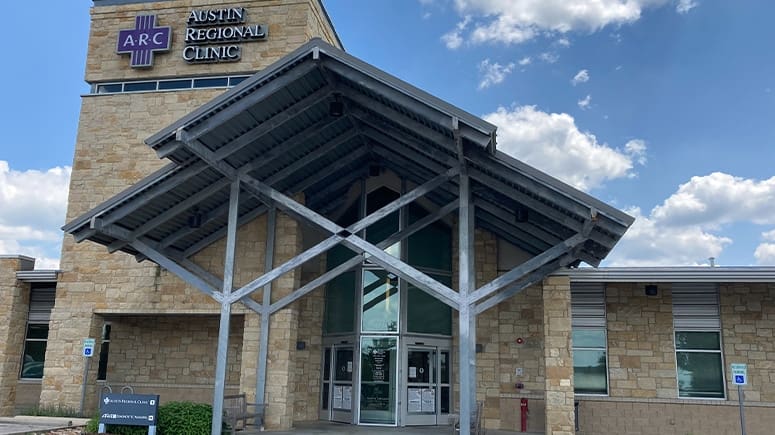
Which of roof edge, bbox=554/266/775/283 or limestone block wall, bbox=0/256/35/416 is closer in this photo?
roof edge, bbox=554/266/775/283

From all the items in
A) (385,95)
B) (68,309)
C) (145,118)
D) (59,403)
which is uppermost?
(145,118)

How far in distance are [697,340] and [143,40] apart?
15.3m

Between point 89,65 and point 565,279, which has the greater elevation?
point 89,65

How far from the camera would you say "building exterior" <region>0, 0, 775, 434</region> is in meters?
11.1

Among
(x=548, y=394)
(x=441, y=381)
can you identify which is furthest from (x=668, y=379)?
(x=441, y=381)

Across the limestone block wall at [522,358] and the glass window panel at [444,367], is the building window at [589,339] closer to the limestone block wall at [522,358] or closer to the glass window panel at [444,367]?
the limestone block wall at [522,358]

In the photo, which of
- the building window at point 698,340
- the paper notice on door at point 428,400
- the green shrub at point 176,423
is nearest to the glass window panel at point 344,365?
the paper notice on door at point 428,400

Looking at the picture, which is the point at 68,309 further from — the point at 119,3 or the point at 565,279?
the point at 565,279

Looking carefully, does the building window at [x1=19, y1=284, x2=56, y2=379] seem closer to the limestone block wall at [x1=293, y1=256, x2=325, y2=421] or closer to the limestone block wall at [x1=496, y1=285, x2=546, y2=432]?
the limestone block wall at [x1=293, y1=256, x2=325, y2=421]

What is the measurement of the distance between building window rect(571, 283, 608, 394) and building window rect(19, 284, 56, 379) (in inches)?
518

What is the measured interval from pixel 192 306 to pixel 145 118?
16.5 feet

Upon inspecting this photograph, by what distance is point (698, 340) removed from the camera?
14141mm

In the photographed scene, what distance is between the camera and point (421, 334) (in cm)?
1471

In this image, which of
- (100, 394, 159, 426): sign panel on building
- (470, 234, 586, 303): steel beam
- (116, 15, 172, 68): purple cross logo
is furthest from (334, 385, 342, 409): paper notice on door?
(116, 15, 172, 68): purple cross logo
